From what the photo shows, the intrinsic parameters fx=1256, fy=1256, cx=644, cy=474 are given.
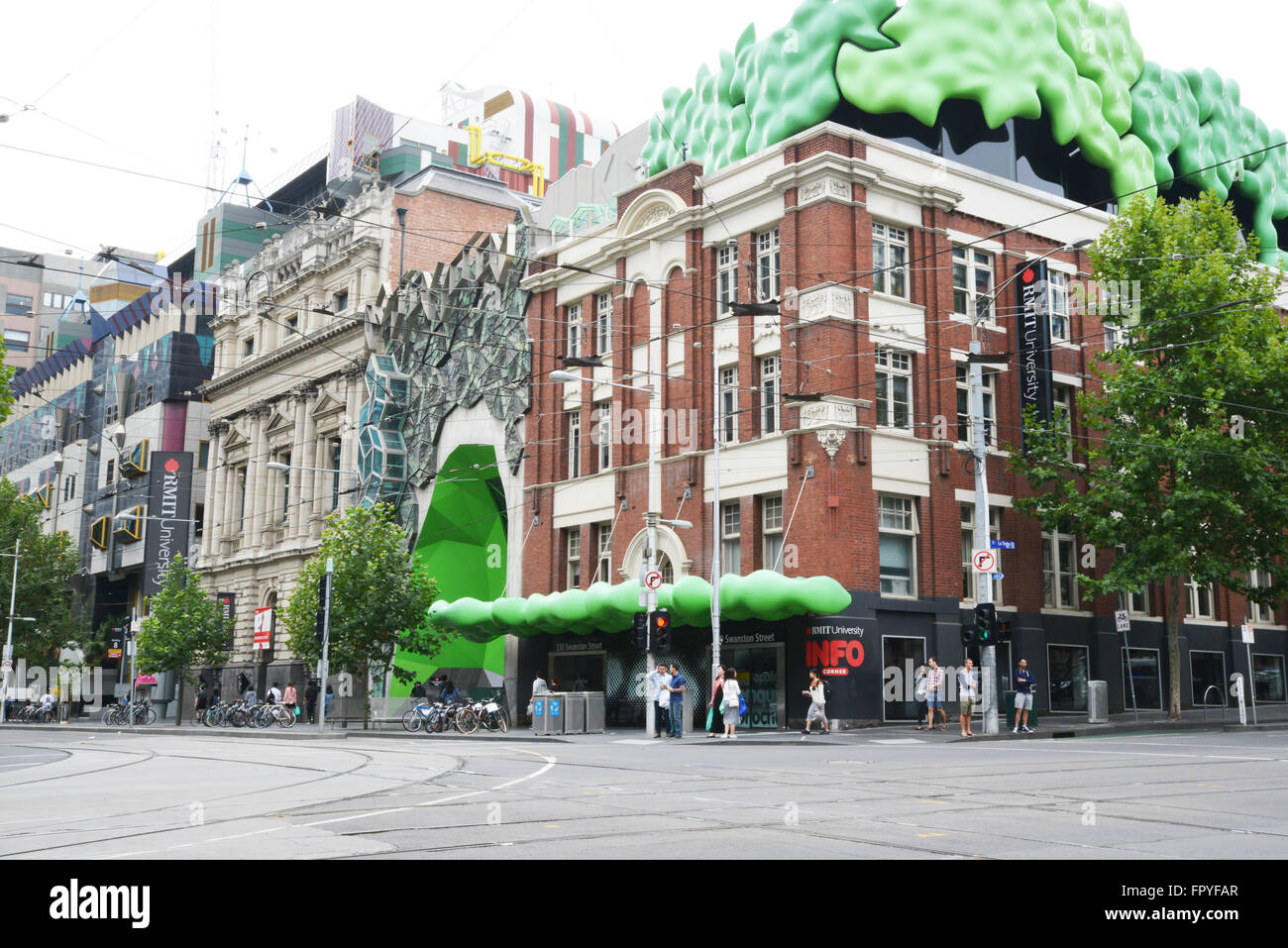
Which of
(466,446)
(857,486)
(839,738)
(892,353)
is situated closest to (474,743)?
(839,738)

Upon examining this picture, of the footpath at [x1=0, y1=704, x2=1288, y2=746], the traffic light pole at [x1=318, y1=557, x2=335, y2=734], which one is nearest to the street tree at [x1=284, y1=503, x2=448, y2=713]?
the traffic light pole at [x1=318, y1=557, x2=335, y2=734]

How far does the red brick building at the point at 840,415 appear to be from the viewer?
34.0 m

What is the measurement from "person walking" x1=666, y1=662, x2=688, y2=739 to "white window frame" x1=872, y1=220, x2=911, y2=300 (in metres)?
12.6

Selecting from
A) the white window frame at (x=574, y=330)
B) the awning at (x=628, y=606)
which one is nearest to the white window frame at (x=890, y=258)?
the awning at (x=628, y=606)

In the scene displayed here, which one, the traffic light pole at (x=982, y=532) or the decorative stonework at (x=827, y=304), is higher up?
the decorative stonework at (x=827, y=304)

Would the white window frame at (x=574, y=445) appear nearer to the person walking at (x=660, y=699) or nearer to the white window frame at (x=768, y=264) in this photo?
the white window frame at (x=768, y=264)

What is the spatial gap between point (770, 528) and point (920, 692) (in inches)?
253

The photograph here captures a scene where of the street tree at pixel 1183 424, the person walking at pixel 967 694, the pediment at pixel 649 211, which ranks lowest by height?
the person walking at pixel 967 694

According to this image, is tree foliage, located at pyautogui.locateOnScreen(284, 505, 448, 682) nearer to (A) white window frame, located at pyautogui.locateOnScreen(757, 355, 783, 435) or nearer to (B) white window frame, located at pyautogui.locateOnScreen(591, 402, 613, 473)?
(B) white window frame, located at pyautogui.locateOnScreen(591, 402, 613, 473)

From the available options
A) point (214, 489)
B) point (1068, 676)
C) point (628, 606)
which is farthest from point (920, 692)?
point (214, 489)

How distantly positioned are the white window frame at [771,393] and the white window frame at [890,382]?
274 cm

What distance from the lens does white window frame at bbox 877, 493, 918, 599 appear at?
34469 millimetres

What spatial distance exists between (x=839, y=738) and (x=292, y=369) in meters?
42.5
